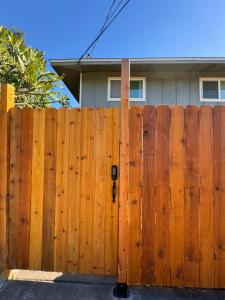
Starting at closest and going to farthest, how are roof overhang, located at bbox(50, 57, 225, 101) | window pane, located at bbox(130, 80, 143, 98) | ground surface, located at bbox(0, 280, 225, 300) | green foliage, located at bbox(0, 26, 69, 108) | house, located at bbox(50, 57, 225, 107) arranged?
ground surface, located at bbox(0, 280, 225, 300), green foliage, located at bbox(0, 26, 69, 108), roof overhang, located at bbox(50, 57, 225, 101), house, located at bbox(50, 57, 225, 107), window pane, located at bbox(130, 80, 143, 98)

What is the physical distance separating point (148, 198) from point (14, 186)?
137 centimetres

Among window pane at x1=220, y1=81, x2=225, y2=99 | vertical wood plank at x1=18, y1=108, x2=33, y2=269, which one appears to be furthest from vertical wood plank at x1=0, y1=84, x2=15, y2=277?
window pane at x1=220, y1=81, x2=225, y2=99

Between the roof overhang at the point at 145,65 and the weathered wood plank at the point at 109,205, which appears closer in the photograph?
the weathered wood plank at the point at 109,205

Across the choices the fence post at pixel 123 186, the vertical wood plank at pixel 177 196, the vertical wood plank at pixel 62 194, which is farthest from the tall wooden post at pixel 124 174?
the vertical wood plank at pixel 62 194

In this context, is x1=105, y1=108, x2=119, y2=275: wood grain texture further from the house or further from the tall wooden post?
the house

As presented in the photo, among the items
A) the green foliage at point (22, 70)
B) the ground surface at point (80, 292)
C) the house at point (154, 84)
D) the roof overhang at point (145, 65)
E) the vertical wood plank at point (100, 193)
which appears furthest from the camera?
the house at point (154, 84)

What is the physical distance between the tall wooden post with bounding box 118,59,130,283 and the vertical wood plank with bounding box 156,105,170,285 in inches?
11.8

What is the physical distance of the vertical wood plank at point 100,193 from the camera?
2428 mm

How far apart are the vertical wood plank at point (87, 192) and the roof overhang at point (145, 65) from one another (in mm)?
5306

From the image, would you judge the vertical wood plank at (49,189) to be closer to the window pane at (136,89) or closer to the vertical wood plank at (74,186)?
the vertical wood plank at (74,186)

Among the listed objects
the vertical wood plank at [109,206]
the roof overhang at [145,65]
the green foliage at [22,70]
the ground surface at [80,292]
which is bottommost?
the ground surface at [80,292]

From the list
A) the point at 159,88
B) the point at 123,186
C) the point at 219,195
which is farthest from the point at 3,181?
the point at 159,88

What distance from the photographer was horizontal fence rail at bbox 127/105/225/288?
2.32m

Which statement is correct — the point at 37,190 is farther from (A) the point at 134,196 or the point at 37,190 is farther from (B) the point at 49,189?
(A) the point at 134,196
